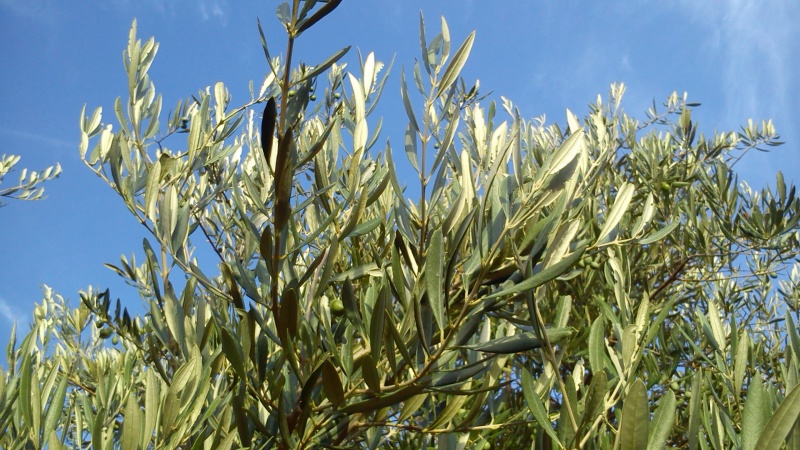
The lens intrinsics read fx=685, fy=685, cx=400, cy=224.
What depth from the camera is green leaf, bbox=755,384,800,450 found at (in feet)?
3.72

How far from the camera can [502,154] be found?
1640mm

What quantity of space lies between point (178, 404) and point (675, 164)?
4530mm

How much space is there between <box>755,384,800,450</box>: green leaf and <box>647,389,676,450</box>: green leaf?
0.57 ft

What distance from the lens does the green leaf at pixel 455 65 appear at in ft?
6.26

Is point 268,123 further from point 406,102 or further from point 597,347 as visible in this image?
point 597,347

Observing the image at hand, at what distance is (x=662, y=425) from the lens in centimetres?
130

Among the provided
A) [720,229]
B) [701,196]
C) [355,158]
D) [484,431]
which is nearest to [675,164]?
[701,196]

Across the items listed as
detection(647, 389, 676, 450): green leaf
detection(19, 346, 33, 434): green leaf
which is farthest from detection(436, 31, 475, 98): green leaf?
detection(19, 346, 33, 434): green leaf

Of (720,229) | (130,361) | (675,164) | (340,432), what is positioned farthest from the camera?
(675,164)

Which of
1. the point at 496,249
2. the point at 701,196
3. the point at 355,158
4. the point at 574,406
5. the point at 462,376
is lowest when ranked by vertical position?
the point at 574,406

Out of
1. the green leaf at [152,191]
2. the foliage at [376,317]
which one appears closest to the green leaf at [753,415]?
the foliage at [376,317]

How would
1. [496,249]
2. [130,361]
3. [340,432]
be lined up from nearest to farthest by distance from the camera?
[496,249] → [340,432] → [130,361]

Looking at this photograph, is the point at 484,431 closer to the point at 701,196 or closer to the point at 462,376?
the point at 462,376

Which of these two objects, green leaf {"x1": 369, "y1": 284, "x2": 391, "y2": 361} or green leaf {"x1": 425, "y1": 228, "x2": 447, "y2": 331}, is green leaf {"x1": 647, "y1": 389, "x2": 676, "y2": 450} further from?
green leaf {"x1": 369, "y1": 284, "x2": 391, "y2": 361}
